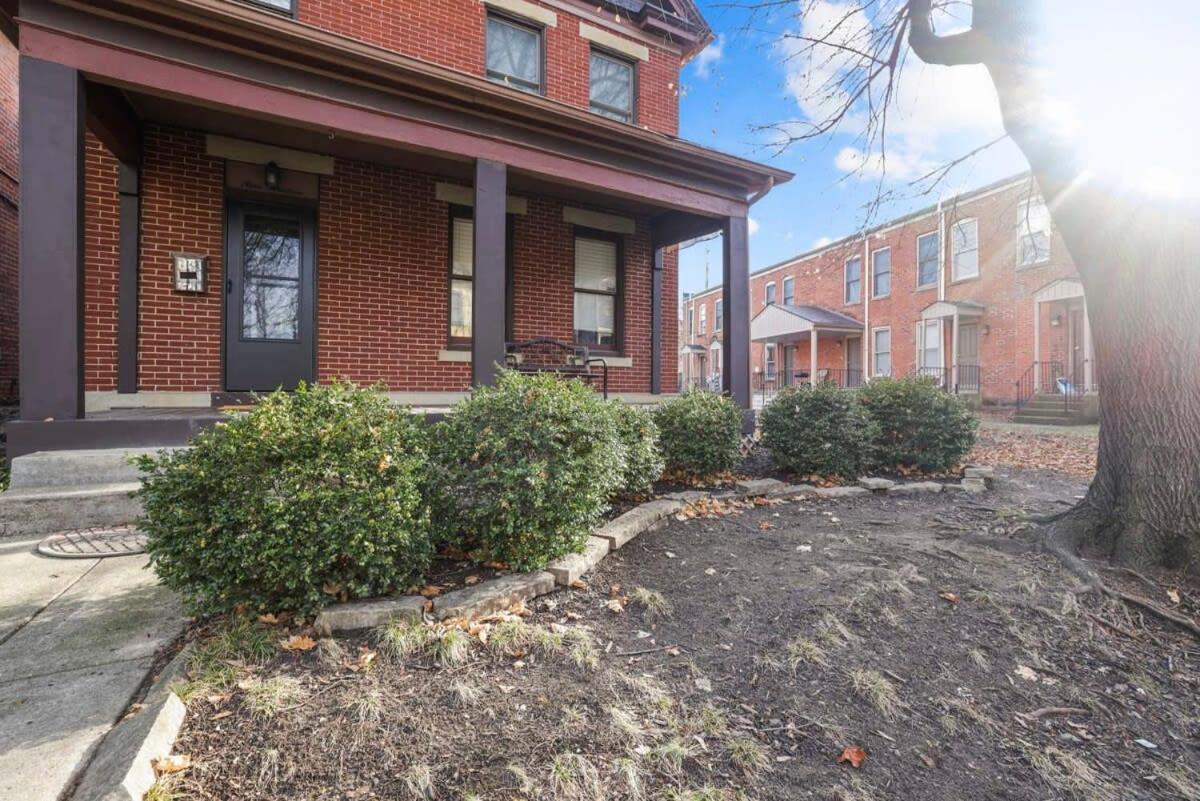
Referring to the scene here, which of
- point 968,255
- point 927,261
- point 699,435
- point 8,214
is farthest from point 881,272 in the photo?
point 8,214

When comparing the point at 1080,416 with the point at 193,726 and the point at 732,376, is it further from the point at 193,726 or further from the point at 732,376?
the point at 193,726

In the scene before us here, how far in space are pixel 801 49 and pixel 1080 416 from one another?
12158 millimetres

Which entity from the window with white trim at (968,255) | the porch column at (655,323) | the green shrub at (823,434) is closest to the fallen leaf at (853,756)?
the green shrub at (823,434)

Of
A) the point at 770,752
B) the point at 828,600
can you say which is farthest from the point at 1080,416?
the point at 770,752

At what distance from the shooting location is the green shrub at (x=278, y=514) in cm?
233

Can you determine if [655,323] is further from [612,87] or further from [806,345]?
[806,345]

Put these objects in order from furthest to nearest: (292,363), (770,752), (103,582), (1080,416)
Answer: (1080,416) → (292,363) → (103,582) → (770,752)

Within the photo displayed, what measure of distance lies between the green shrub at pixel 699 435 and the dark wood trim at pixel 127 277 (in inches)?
213

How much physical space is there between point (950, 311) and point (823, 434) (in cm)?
1387

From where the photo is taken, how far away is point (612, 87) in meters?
8.88

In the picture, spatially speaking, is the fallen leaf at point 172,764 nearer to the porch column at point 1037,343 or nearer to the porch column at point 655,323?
the porch column at point 655,323

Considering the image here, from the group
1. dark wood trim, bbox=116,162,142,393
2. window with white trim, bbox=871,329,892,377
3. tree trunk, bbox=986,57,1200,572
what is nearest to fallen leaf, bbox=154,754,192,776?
tree trunk, bbox=986,57,1200,572

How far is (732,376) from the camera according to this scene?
275 inches

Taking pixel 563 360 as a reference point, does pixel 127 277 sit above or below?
above
